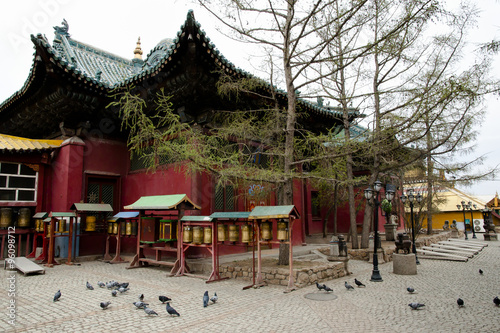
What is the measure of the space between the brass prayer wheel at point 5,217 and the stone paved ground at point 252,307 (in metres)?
2.18

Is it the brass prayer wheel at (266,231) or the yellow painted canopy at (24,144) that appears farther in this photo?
the yellow painted canopy at (24,144)

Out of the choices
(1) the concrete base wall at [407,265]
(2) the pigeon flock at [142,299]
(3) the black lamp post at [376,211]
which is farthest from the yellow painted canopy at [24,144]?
(1) the concrete base wall at [407,265]

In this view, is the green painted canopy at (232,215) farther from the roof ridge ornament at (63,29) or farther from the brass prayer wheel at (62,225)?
the roof ridge ornament at (63,29)

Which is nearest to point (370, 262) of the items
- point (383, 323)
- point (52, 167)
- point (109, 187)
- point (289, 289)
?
point (289, 289)

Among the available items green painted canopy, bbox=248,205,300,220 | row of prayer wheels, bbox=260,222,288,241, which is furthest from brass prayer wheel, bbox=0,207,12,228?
row of prayer wheels, bbox=260,222,288,241

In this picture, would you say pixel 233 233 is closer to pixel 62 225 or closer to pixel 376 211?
pixel 376 211

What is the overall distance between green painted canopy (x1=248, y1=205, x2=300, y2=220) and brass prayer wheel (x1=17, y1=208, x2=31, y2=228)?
23.3 feet

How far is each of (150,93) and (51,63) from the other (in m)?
2.48

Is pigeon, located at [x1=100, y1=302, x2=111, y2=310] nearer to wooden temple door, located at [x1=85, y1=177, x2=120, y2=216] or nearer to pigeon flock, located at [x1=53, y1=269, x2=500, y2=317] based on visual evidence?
pigeon flock, located at [x1=53, y1=269, x2=500, y2=317]

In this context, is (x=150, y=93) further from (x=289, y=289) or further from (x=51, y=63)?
(x=289, y=289)

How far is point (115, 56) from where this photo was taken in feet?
44.1

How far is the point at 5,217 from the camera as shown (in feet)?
Answer: 29.4

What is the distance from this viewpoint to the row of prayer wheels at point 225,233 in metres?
6.57

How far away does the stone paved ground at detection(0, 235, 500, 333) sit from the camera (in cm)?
409
